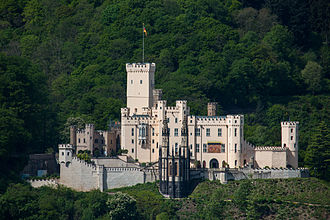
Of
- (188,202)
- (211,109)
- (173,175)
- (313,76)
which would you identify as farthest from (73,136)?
(313,76)

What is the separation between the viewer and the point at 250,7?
572ft

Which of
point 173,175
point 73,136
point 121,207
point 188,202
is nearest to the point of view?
point 121,207

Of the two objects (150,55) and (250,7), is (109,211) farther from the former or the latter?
(250,7)

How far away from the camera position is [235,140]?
120 m

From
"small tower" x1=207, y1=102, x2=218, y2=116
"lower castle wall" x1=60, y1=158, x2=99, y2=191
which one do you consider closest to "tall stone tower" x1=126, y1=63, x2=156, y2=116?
"small tower" x1=207, y1=102, x2=218, y2=116

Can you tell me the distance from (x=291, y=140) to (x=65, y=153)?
23789mm

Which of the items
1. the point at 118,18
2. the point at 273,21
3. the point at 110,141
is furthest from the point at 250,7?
the point at 110,141

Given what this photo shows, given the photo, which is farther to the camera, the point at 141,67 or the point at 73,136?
the point at 141,67

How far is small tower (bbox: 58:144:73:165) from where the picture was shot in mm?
117938

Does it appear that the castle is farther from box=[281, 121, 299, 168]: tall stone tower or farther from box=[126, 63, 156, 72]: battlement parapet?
box=[126, 63, 156, 72]: battlement parapet

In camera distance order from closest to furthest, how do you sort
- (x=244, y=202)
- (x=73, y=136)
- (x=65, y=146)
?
(x=244, y=202) < (x=65, y=146) < (x=73, y=136)

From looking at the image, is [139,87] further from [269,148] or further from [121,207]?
[121,207]

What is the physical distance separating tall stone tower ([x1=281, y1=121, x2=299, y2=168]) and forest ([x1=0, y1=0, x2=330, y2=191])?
77.1 inches

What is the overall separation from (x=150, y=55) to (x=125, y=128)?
101ft
